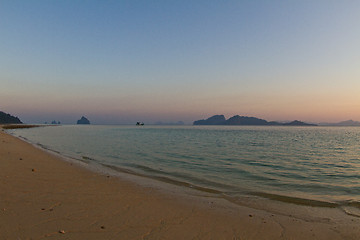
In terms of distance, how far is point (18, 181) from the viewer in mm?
9625

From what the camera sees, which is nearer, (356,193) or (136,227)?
(136,227)

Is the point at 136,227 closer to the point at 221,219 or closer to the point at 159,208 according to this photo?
the point at 159,208

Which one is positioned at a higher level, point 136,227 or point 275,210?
point 136,227

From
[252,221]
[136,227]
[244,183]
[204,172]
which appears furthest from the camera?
[204,172]

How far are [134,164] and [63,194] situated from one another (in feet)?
35.5

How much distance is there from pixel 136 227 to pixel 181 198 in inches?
153

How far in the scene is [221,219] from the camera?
7.12 metres

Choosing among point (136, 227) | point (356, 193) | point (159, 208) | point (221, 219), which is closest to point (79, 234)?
point (136, 227)

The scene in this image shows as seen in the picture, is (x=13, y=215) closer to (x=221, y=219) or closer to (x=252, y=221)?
(x=221, y=219)

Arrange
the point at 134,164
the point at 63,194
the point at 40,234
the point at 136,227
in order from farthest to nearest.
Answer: the point at 134,164, the point at 63,194, the point at 136,227, the point at 40,234

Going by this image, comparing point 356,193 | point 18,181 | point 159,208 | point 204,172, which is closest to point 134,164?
point 204,172

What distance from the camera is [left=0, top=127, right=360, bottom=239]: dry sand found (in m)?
5.53

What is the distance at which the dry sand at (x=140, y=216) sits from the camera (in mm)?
5527

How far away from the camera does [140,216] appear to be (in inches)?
267
